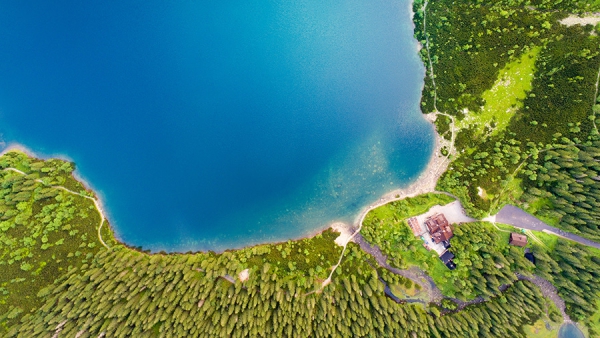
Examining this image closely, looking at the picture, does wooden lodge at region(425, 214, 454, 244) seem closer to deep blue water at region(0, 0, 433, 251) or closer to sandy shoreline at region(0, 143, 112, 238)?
deep blue water at region(0, 0, 433, 251)

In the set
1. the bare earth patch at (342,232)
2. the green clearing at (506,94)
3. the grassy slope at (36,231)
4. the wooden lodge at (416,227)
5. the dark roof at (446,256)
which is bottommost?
the dark roof at (446,256)

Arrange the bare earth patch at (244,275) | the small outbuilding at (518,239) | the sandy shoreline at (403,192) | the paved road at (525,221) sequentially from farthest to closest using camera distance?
the sandy shoreline at (403,192) < the bare earth patch at (244,275) < the paved road at (525,221) < the small outbuilding at (518,239)

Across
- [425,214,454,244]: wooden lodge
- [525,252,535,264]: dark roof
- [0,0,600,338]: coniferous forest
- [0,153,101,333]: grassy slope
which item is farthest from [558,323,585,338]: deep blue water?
[0,153,101,333]: grassy slope

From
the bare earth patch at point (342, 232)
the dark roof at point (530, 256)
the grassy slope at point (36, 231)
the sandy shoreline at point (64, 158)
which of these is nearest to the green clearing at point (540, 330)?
the dark roof at point (530, 256)

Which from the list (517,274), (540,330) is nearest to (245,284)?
(517,274)

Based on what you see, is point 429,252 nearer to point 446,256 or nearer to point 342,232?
point 446,256

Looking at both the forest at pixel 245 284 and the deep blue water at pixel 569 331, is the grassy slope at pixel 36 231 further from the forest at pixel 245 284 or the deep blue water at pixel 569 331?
the deep blue water at pixel 569 331

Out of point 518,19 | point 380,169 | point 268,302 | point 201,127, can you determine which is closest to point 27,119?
point 201,127
